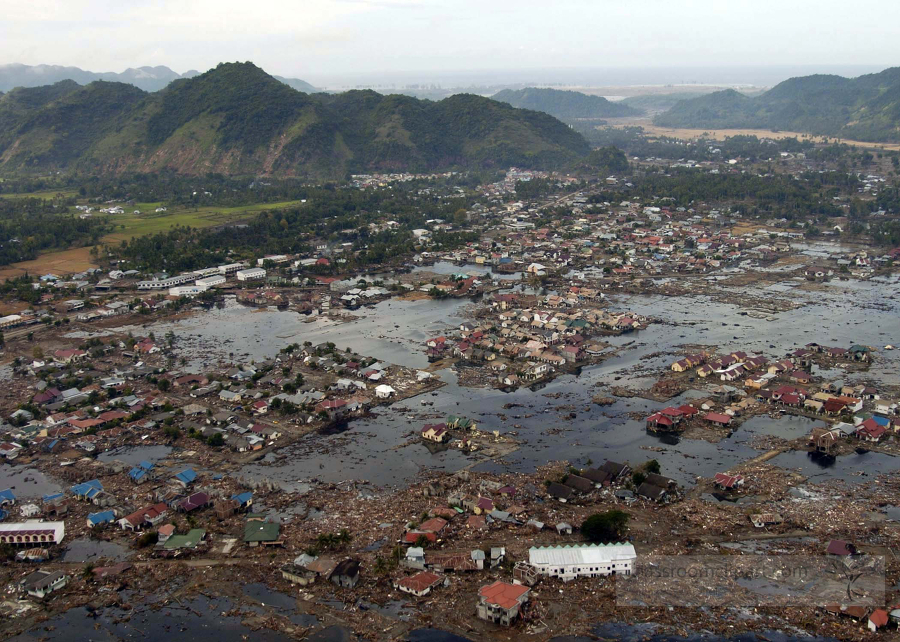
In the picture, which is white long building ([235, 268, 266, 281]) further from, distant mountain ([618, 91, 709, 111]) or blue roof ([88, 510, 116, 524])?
distant mountain ([618, 91, 709, 111])

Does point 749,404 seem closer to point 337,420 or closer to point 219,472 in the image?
point 337,420

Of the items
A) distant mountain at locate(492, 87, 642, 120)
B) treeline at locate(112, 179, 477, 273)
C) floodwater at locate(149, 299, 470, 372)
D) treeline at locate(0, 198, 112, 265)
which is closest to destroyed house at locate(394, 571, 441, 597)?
floodwater at locate(149, 299, 470, 372)

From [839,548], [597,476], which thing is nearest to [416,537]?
[597,476]

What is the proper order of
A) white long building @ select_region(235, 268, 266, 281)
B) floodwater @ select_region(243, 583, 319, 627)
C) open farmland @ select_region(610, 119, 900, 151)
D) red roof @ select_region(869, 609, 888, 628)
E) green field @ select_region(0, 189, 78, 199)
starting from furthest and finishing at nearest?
open farmland @ select_region(610, 119, 900, 151) → green field @ select_region(0, 189, 78, 199) → white long building @ select_region(235, 268, 266, 281) → floodwater @ select_region(243, 583, 319, 627) → red roof @ select_region(869, 609, 888, 628)

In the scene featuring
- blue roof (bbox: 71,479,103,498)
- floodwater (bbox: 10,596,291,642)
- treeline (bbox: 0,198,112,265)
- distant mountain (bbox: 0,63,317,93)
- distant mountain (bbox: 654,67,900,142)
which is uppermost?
distant mountain (bbox: 0,63,317,93)

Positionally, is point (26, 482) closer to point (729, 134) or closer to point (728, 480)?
point (728, 480)

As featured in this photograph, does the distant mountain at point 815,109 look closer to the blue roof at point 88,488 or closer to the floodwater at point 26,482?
the blue roof at point 88,488

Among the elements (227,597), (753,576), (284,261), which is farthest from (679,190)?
(227,597)

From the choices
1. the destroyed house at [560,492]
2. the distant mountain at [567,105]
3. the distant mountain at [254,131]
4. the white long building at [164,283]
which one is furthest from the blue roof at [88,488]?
the distant mountain at [567,105]
